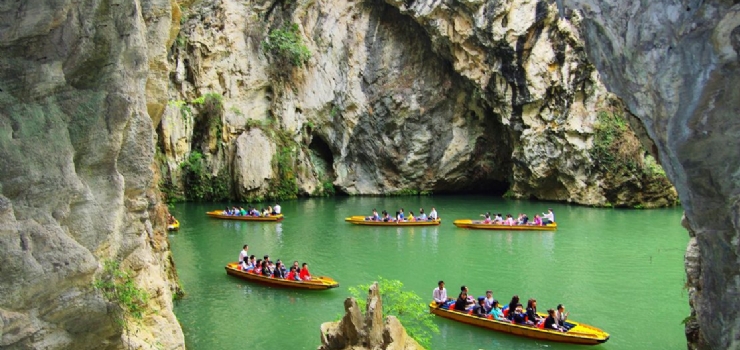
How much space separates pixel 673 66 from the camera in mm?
8266

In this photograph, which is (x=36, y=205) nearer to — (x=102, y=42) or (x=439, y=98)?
(x=102, y=42)

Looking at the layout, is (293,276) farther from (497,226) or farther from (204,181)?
(204,181)

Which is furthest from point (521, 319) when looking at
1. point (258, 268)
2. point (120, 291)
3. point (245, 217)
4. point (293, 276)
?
point (245, 217)

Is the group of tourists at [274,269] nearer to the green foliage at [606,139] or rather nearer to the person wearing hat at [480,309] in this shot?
the person wearing hat at [480,309]

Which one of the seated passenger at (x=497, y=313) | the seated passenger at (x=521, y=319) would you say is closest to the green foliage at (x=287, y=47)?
the seated passenger at (x=497, y=313)

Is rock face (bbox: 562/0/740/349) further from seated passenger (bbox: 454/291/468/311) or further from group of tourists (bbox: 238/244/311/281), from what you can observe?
group of tourists (bbox: 238/244/311/281)

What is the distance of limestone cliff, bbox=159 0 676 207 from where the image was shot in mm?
36000

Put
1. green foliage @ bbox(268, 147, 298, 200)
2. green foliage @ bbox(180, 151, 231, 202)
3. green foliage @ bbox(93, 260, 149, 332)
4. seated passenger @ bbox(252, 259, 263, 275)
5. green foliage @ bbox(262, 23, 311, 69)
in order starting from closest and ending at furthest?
green foliage @ bbox(93, 260, 149, 332), seated passenger @ bbox(252, 259, 263, 275), green foliage @ bbox(180, 151, 231, 202), green foliage @ bbox(268, 147, 298, 200), green foliage @ bbox(262, 23, 311, 69)

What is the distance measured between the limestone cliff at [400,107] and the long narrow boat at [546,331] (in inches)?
898

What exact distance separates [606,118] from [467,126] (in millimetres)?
9242

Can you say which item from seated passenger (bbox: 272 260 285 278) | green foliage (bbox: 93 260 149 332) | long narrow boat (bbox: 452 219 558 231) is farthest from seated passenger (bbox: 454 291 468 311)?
long narrow boat (bbox: 452 219 558 231)

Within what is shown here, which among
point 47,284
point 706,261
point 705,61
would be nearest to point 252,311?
point 47,284

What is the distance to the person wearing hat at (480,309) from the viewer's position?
15347mm

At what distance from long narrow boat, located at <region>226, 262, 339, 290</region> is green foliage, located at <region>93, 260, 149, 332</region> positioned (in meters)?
8.40
